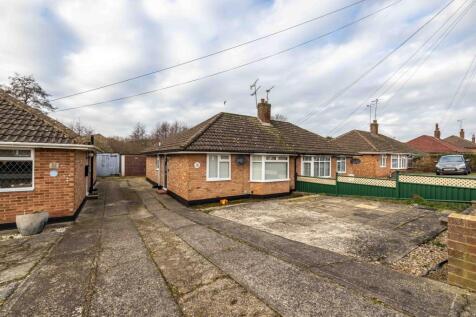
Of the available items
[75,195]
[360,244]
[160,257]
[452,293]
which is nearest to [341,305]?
[452,293]

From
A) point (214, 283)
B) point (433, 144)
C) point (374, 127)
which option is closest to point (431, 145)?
point (433, 144)

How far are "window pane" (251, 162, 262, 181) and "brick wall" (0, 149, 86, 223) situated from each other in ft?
26.0

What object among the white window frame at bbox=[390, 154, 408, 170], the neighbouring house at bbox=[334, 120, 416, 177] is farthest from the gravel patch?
the white window frame at bbox=[390, 154, 408, 170]

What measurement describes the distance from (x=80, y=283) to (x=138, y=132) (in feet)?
180

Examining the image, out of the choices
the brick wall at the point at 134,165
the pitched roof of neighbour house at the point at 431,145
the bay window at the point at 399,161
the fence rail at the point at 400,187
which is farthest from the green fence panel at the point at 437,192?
the pitched roof of neighbour house at the point at 431,145

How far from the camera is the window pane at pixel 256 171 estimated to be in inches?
485

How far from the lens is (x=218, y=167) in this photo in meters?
11.3

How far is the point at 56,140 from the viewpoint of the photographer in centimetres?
751

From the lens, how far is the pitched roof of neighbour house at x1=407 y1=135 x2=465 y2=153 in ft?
128

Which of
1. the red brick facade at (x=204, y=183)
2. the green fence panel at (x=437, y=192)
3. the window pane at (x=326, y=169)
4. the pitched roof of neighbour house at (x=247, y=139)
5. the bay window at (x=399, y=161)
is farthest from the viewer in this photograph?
the bay window at (x=399, y=161)

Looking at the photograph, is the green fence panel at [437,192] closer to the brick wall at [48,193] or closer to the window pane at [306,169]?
the window pane at [306,169]

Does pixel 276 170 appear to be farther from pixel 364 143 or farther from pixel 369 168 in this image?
pixel 364 143

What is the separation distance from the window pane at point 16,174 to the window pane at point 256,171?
9053mm

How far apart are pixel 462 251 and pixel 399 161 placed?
26.7m
